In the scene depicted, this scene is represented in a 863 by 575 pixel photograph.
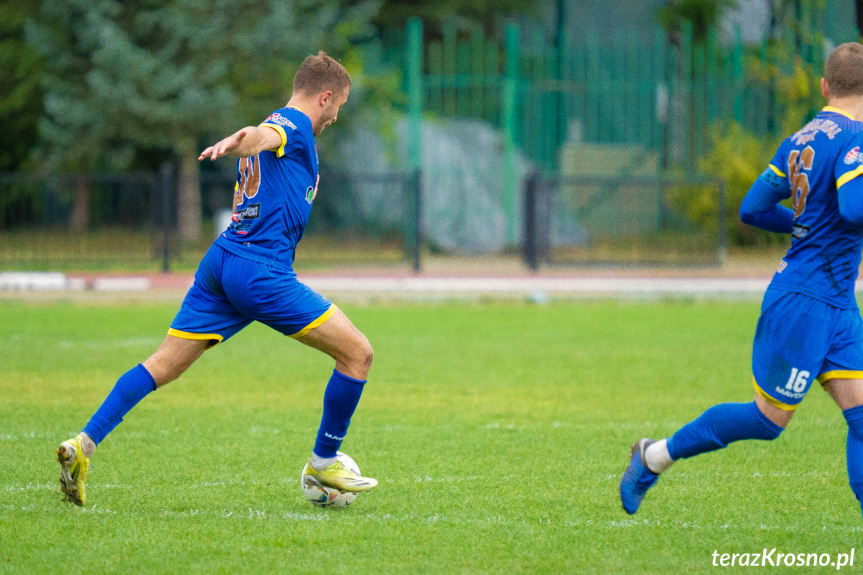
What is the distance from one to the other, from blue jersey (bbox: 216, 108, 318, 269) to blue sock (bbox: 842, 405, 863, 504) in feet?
8.49

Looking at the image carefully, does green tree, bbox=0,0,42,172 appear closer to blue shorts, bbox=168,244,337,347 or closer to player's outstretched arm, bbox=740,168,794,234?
blue shorts, bbox=168,244,337,347

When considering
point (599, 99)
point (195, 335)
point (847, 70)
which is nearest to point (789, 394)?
point (847, 70)

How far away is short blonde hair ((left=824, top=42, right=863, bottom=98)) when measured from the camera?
14.3 ft

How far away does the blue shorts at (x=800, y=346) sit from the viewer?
4.23m

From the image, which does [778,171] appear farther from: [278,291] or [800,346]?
[278,291]

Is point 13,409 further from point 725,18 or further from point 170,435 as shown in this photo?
point 725,18

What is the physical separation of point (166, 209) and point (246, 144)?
1537 cm

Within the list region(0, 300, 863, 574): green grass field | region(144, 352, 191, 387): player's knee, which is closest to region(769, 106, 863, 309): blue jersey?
region(0, 300, 863, 574): green grass field

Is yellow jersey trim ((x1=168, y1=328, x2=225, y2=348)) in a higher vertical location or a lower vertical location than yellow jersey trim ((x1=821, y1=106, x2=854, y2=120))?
lower

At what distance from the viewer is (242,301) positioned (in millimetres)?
4973

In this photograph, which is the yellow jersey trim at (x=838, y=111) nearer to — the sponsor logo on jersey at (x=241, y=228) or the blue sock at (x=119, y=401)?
the sponsor logo on jersey at (x=241, y=228)

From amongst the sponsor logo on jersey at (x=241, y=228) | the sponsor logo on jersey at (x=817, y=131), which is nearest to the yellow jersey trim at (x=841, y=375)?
the sponsor logo on jersey at (x=817, y=131)

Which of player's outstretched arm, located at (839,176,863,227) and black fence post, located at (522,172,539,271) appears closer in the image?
player's outstretched arm, located at (839,176,863,227)

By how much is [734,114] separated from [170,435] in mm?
21942
